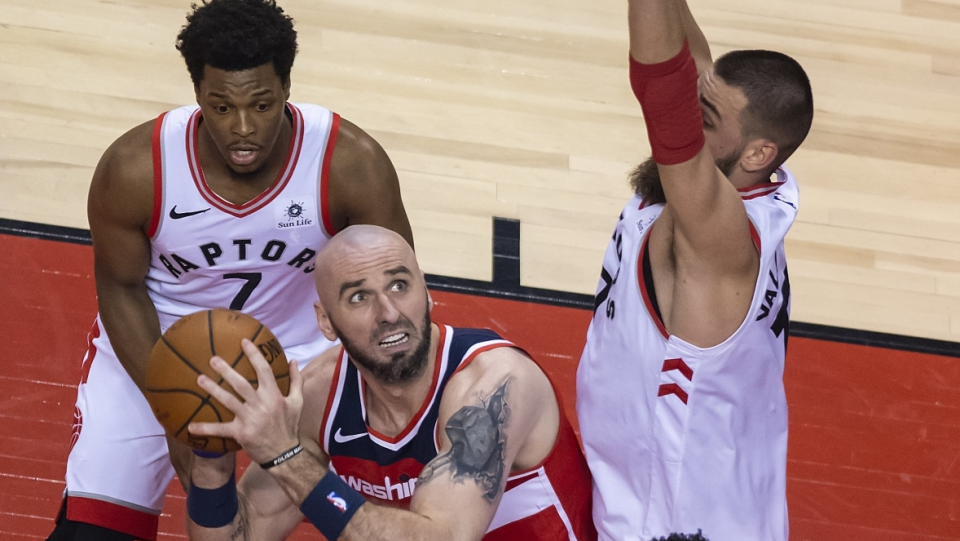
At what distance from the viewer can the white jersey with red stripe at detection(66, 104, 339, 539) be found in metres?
3.92

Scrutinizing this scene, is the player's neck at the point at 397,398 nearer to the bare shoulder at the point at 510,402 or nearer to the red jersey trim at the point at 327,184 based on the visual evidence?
the bare shoulder at the point at 510,402

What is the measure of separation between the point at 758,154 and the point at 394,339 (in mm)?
1187

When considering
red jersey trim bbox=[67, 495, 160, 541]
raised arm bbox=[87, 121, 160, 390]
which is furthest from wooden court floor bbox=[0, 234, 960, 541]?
raised arm bbox=[87, 121, 160, 390]

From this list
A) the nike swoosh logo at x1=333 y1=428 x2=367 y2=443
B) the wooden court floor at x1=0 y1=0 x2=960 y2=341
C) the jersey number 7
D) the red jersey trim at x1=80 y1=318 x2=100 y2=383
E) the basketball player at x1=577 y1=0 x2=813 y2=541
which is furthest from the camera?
the wooden court floor at x1=0 y1=0 x2=960 y2=341

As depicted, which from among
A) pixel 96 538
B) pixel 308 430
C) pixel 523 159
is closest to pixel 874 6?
pixel 523 159

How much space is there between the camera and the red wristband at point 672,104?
8.97ft

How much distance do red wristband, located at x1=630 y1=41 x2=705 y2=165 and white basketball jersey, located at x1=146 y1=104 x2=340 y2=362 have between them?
1556mm

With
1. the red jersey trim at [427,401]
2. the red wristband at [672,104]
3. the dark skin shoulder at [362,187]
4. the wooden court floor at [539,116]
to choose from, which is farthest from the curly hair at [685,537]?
the wooden court floor at [539,116]

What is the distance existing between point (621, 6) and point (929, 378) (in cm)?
332

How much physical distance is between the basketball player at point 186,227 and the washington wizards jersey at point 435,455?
23.0 inches

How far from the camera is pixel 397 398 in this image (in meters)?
3.53

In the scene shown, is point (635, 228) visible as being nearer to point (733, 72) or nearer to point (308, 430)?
point (733, 72)

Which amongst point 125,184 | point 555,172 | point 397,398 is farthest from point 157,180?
point 555,172

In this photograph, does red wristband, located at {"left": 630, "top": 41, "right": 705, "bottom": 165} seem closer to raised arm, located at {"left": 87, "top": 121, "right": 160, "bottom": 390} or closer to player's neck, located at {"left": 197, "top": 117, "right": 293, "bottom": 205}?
player's neck, located at {"left": 197, "top": 117, "right": 293, "bottom": 205}
